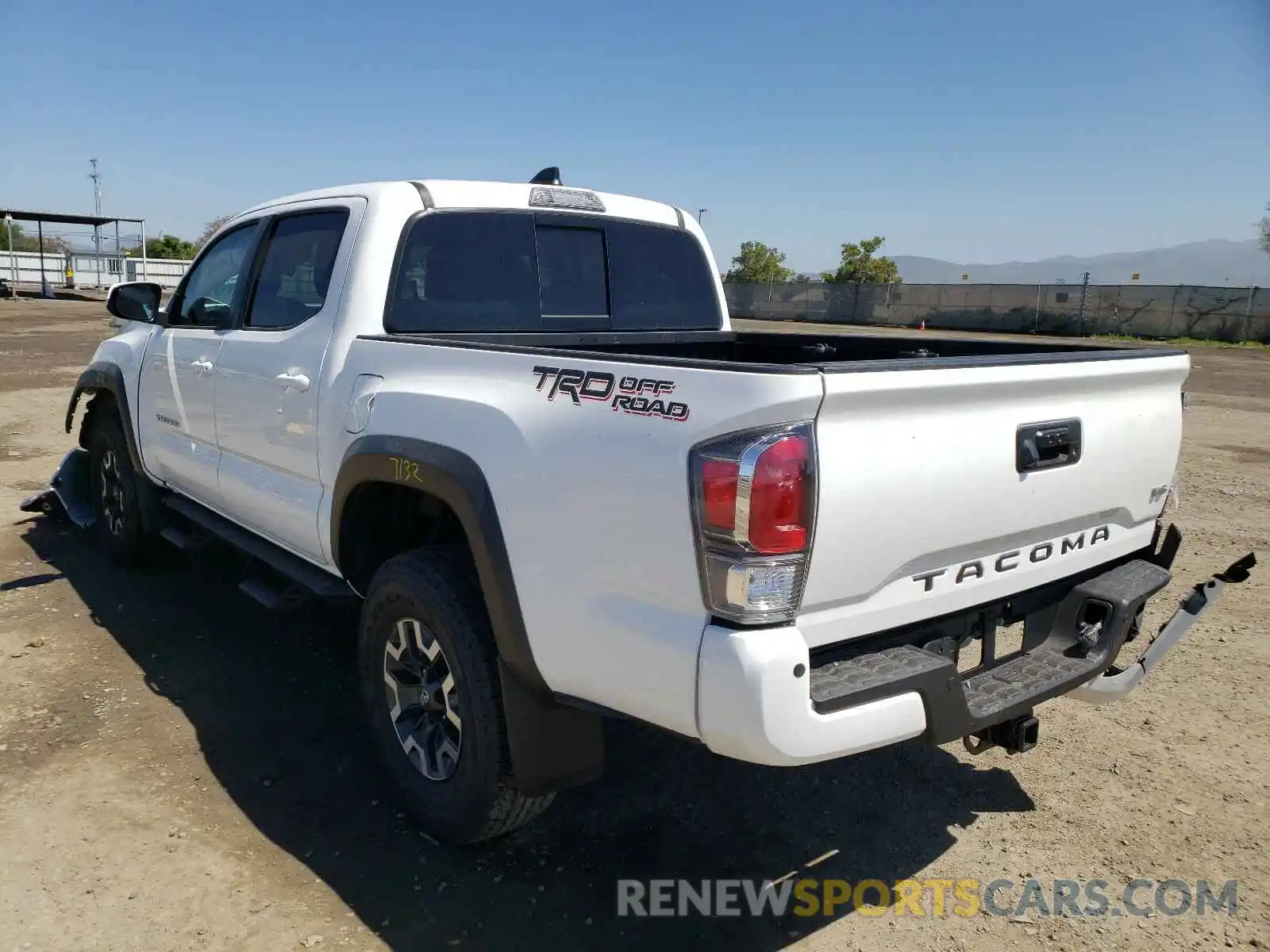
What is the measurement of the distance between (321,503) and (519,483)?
1.26 meters

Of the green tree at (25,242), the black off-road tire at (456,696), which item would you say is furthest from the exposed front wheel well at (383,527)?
the green tree at (25,242)

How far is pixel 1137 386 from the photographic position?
9.45 feet

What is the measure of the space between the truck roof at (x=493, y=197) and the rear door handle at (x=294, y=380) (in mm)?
702

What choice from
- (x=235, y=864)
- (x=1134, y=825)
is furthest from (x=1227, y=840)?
(x=235, y=864)

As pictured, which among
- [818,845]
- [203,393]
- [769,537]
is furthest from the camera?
[203,393]

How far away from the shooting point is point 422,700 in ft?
10.2

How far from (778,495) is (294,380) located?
2.22 m

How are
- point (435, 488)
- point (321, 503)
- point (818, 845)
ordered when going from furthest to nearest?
point (321, 503) < point (818, 845) < point (435, 488)

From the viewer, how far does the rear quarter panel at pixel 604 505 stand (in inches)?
84.0

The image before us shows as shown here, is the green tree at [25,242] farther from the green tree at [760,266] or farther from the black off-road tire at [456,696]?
the black off-road tire at [456,696]

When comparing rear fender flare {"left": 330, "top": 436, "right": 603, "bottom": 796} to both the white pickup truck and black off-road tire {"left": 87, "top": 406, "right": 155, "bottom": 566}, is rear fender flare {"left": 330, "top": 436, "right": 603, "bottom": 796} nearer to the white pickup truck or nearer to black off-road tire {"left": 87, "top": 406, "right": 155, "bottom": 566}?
the white pickup truck

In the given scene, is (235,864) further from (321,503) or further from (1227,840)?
(1227,840)

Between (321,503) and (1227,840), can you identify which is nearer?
(1227,840)

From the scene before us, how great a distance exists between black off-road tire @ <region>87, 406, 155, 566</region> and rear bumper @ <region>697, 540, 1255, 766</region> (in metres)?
4.42
